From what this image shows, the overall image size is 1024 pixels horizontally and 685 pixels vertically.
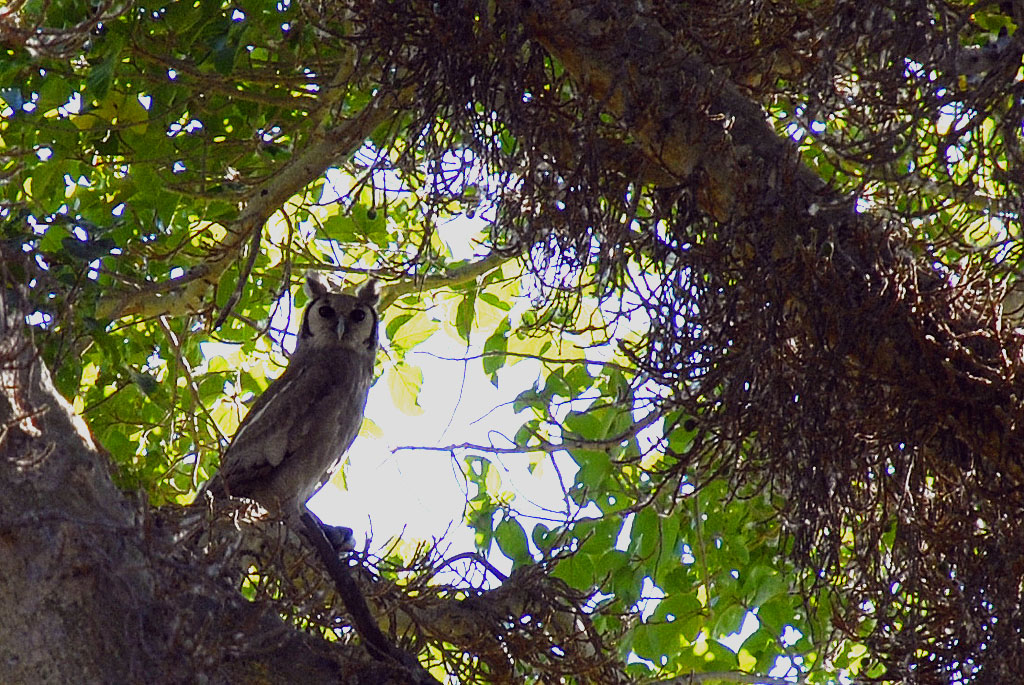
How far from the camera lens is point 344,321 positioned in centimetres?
482

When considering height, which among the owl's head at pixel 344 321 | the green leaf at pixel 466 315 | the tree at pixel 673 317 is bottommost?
the tree at pixel 673 317

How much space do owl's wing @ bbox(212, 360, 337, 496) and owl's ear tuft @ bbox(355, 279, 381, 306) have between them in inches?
20.9

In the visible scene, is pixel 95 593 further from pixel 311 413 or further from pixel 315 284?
pixel 315 284

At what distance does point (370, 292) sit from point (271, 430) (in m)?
0.95

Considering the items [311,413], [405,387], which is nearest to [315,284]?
[405,387]

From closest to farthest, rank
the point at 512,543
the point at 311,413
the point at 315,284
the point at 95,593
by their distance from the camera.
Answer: the point at 95,593 → the point at 512,543 → the point at 311,413 → the point at 315,284

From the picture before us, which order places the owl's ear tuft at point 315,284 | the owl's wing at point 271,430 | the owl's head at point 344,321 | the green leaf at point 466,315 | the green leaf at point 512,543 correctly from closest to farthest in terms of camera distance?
the green leaf at point 512,543
the owl's wing at point 271,430
the green leaf at point 466,315
the owl's head at point 344,321
the owl's ear tuft at point 315,284

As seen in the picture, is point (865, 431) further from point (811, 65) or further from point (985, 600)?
point (811, 65)

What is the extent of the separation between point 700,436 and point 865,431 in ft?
1.18

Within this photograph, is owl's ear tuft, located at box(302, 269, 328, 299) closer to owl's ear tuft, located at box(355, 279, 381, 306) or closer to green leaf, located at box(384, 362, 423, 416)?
owl's ear tuft, located at box(355, 279, 381, 306)

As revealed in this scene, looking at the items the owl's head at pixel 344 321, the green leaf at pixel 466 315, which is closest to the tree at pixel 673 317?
the green leaf at pixel 466 315

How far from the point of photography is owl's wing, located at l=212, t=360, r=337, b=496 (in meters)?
4.18

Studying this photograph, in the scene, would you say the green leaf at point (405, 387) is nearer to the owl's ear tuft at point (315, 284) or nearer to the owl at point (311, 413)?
the owl at point (311, 413)

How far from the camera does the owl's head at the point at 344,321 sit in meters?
4.82
